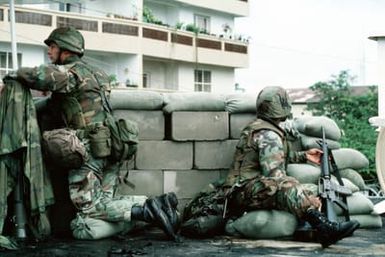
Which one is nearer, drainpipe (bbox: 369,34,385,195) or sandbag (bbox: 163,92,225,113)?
drainpipe (bbox: 369,34,385,195)

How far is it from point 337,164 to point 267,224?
1.12 metres

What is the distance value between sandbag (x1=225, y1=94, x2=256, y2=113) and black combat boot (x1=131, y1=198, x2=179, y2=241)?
1350 millimetres

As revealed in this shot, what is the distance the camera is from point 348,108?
2884cm

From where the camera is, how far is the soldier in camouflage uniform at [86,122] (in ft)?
20.2

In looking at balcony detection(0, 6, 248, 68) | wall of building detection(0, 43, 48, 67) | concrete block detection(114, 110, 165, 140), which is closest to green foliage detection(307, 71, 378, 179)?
balcony detection(0, 6, 248, 68)

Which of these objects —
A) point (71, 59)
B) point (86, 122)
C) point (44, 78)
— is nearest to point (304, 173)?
point (86, 122)

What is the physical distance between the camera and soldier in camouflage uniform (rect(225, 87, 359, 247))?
6266 mm

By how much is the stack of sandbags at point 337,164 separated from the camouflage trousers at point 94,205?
4.60ft

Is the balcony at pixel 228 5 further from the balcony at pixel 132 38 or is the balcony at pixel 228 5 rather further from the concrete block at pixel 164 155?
the concrete block at pixel 164 155

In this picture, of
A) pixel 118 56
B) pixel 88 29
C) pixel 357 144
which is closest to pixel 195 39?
pixel 118 56

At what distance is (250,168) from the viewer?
6.65m

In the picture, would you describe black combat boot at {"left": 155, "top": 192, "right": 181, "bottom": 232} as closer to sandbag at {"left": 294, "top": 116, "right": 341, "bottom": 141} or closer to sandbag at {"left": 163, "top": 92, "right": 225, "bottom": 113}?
sandbag at {"left": 163, "top": 92, "right": 225, "bottom": 113}

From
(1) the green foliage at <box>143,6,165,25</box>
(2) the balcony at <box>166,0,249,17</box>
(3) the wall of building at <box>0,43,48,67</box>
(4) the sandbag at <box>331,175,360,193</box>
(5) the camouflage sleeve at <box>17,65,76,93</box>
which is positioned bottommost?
(4) the sandbag at <box>331,175,360,193</box>

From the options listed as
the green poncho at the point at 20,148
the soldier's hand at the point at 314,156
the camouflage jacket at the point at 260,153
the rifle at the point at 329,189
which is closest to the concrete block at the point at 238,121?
the camouflage jacket at the point at 260,153
